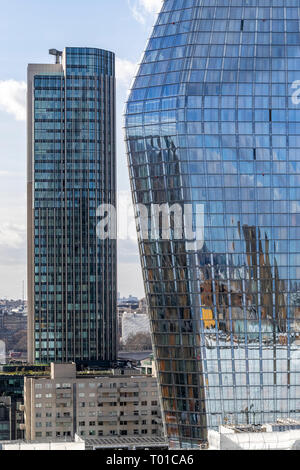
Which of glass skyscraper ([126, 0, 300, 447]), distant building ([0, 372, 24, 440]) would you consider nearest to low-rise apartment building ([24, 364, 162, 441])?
distant building ([0, 372, 24, 440])

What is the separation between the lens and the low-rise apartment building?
168625 mm

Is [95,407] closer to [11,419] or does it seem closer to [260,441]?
[11,419]

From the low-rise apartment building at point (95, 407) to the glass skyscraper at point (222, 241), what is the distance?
98.2 feet

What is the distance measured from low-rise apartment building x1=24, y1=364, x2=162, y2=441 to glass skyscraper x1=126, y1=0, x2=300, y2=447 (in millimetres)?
29944

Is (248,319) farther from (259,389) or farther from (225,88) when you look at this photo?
(225,88)

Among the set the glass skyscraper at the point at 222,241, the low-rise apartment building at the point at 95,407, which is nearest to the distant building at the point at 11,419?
the low-rise apartment building at the point at 95,407

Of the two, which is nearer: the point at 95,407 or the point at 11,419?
the point at 95,407

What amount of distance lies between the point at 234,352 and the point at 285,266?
12.1 m

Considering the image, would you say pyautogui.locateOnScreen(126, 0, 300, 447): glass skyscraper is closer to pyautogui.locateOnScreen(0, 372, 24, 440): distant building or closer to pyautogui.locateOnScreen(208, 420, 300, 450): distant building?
pyautogui.locateOnScreen(208, 420, 300, 450): distant building

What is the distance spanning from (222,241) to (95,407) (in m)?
45.5

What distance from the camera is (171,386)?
13962 centimetres

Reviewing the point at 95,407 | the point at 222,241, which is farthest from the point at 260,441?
the point at 95,407

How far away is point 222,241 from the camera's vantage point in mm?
135875
